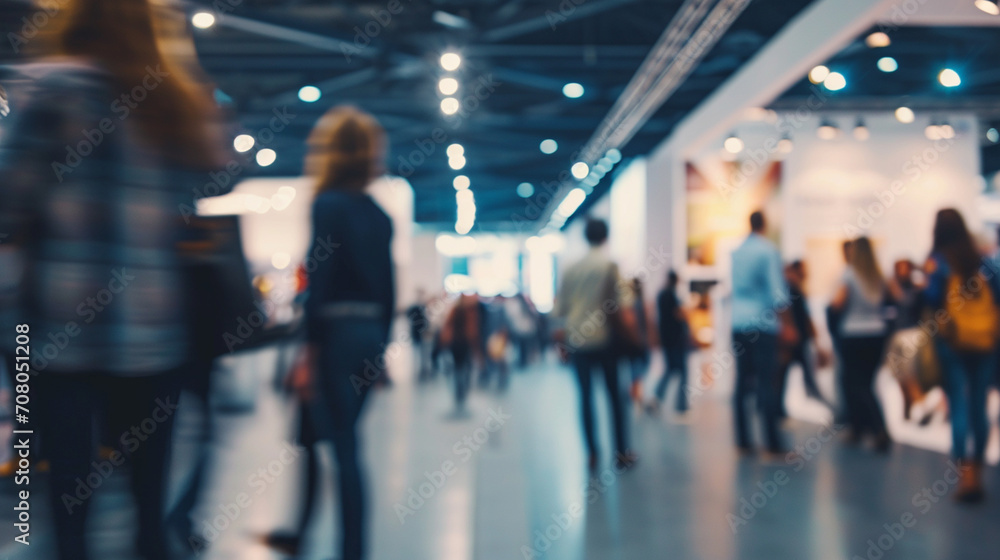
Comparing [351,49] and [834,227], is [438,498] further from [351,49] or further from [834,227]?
[834,227]

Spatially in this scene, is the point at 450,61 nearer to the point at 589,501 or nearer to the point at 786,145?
the point at 786,145

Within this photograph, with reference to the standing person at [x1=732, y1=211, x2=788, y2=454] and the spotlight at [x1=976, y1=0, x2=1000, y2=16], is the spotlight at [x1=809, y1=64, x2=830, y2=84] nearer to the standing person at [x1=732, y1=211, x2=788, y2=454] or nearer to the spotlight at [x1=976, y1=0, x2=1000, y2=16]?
the spotlight at [x1=976, y1=0, x2=1000, y2=16]

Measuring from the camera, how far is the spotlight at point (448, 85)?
11031 mm

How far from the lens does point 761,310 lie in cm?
545

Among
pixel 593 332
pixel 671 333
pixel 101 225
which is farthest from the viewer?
pixel 671 333

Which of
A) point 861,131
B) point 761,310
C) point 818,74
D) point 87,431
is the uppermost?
point 818,74

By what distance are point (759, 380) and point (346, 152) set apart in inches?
145

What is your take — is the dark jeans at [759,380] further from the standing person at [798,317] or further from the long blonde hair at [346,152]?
the long blonde hair at [346,152]

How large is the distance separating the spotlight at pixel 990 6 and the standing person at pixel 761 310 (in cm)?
253

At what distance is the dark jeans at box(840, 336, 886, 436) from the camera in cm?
591

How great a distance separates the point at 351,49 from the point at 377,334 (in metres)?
7.94

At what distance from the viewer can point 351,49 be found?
9.95 meters

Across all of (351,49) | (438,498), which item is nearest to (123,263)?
(438,498)

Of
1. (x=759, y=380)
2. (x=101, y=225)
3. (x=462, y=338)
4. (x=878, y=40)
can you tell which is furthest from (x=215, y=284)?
(x=878, y=40)
